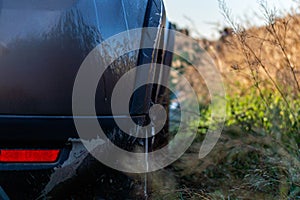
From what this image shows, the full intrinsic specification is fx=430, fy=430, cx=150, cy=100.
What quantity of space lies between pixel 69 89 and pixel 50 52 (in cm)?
18

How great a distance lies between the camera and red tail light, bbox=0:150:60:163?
185 cm

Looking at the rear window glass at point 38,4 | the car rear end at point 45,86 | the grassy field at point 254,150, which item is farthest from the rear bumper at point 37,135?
the grassy field at point 254,150

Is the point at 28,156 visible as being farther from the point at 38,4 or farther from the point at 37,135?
the point at 38,4

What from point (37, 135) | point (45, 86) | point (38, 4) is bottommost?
point (37, 135)

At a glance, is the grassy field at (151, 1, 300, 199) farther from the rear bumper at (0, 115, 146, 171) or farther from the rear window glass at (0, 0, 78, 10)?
the rear window glass at (0, 0, 78, 10)

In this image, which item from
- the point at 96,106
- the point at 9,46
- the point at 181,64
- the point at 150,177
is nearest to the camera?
the point at 9,46

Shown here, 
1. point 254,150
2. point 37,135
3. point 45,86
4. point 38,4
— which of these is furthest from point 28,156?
point 254,150

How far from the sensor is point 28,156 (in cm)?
187

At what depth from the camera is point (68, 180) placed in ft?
6.34

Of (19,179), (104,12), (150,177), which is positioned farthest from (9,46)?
(150,177)

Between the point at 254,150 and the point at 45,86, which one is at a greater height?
the point at 45,86

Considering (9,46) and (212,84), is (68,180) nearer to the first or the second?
(9,46)

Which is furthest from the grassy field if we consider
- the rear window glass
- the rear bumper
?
the rear window glass

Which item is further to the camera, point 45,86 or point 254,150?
point 254,150
